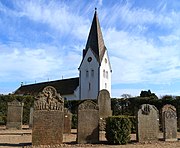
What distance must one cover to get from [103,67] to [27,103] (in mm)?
27222

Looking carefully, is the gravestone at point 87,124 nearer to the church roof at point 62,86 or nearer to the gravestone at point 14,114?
the gravestone at point 14,114

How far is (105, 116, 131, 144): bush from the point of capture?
13.0m

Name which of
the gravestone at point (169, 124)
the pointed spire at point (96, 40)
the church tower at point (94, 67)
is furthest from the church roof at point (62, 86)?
the gravestone at point (169, 124)

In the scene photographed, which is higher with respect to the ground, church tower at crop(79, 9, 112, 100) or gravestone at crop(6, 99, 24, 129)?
church tower at crop(79, 9, 112, 100)

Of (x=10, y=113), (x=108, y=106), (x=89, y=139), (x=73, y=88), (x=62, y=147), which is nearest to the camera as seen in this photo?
(x=62, y=147)

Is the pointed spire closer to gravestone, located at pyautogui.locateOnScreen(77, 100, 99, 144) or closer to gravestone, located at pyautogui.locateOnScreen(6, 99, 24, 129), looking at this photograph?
gravestone, located at pyautogui.locateOnScreen(6, 99, 24, 129)

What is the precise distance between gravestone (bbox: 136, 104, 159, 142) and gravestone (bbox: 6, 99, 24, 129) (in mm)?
12601

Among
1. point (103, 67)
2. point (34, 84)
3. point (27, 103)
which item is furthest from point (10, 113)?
point (34, 84)

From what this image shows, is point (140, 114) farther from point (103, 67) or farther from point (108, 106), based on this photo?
point (103, 67)

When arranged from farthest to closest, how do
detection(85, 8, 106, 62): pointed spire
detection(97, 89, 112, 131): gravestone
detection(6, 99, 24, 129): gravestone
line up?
detection(85, 8, 106, 62): pointed spire → detection(6, 99, 24, 129): gravestone → detection(97, 89, 112, 131): gravestone

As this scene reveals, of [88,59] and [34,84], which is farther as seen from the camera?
[34,84]

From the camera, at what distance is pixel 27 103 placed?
114 feet

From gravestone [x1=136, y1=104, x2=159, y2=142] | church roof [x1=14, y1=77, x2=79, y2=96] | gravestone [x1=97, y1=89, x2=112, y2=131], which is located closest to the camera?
gravestone [x1=136, y1=104, x2=159, y2=142]

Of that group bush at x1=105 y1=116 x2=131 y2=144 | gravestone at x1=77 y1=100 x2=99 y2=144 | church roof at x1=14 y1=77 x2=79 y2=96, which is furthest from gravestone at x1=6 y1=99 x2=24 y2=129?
church roof at x1=14 y1=77 x2=79 y2=96
